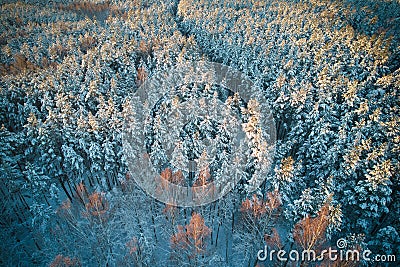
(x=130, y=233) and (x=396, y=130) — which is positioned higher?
(x=396, y=130)

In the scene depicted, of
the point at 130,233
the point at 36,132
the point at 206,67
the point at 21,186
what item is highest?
the point at 206,67

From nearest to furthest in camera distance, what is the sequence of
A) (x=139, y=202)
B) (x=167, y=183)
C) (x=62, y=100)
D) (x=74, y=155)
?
(x=167, y=183) → (x=139, y=202) → (x=74, y=155) → (x=62, y=100)

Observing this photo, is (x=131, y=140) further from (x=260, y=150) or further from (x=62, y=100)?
(x=260, y=150)

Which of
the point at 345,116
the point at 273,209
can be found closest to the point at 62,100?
the point at 273,209

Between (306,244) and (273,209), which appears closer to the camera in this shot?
(306,244)

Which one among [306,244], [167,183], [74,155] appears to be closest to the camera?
[306,244]

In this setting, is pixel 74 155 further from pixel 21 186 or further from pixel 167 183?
pixel 167 183
